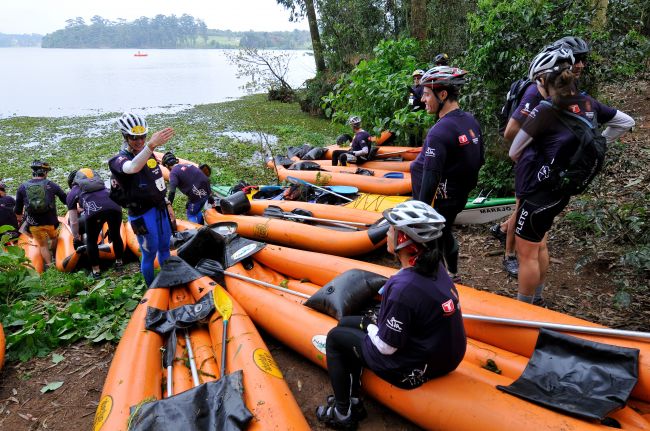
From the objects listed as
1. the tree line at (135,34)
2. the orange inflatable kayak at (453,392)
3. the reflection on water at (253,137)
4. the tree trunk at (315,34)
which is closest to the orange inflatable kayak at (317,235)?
the orange inflatable kayak at (453,392)

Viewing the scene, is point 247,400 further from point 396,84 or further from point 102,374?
point 396,84

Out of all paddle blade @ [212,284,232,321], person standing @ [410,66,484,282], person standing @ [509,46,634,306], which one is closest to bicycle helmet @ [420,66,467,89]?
person standing @ [410,66,484,282]

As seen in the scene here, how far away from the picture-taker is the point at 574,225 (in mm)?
4754

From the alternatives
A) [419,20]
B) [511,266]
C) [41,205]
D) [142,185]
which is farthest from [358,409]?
[419,20]

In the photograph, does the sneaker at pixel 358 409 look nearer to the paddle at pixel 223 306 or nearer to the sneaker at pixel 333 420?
the sneaker at pixel 333 420

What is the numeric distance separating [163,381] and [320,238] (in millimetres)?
2430

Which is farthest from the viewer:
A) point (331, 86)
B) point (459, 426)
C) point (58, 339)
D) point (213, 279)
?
point (331, 86)

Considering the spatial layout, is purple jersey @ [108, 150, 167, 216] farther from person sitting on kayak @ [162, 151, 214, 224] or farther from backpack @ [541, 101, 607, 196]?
backpack @ [541, 101, 607, 196]

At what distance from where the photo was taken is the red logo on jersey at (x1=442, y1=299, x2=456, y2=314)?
216cm

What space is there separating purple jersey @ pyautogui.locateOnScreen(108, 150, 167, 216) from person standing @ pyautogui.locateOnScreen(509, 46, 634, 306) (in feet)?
11.2

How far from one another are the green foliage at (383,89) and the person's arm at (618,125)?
4.19m

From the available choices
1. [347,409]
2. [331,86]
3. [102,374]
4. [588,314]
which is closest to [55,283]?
[102,374]

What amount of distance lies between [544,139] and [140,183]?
3.66m

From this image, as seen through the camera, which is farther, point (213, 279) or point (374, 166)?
point (374, 166)
